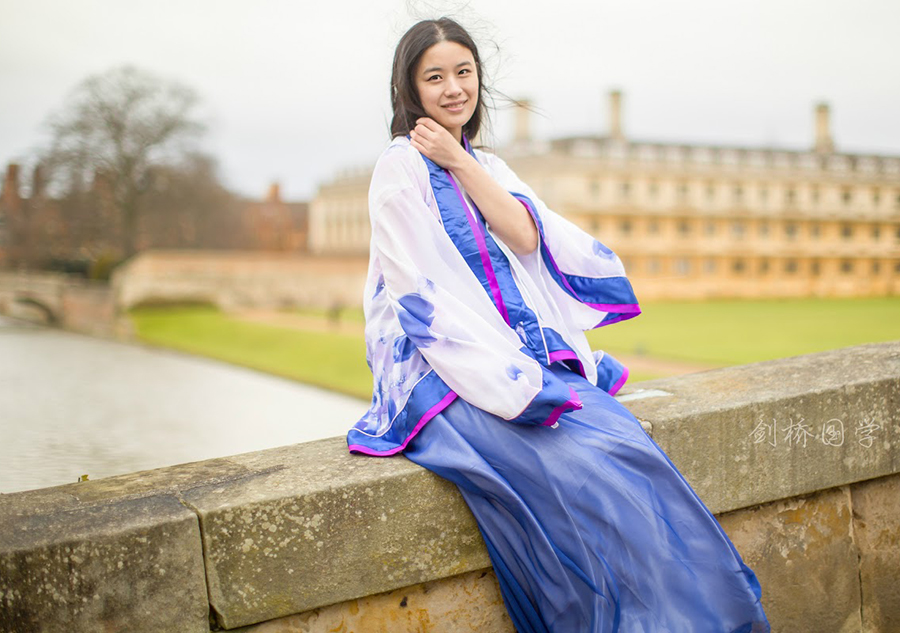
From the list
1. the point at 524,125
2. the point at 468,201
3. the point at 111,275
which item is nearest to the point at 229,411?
the point at 468,201

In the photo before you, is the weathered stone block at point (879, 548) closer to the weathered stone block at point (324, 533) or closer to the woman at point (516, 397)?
the woman at point (516, 397)

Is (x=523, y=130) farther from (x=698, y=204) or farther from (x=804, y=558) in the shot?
(x=804, y=558)

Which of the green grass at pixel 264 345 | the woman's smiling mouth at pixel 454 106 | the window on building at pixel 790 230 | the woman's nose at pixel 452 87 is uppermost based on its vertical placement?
the woman's nose at pixel 452 87

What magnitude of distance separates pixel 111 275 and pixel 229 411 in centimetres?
1862

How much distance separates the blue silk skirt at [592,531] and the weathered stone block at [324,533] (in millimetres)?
57

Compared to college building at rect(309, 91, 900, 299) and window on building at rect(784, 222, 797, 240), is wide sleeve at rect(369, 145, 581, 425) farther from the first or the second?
window on building at rect(784, 222, 797, 240)

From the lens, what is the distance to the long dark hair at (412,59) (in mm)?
1940

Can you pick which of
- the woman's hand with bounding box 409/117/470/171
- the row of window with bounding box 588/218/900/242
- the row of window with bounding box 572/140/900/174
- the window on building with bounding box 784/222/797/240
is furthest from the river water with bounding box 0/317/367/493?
the window on building with bounding box 784/222/797/240

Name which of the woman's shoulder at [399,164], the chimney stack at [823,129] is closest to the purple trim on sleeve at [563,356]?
the woman's shoulder at [399,164]

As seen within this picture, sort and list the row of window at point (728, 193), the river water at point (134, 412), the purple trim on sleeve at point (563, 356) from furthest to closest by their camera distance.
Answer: the row of window at point (728, 193) → the river water at point (134, 412) → the purple trim on sleeve at point (563, 356)

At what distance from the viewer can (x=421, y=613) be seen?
1654 millimetres

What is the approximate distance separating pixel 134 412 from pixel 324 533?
46.5 ft

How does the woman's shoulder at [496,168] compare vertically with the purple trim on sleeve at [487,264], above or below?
above

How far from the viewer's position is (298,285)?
3481cm
